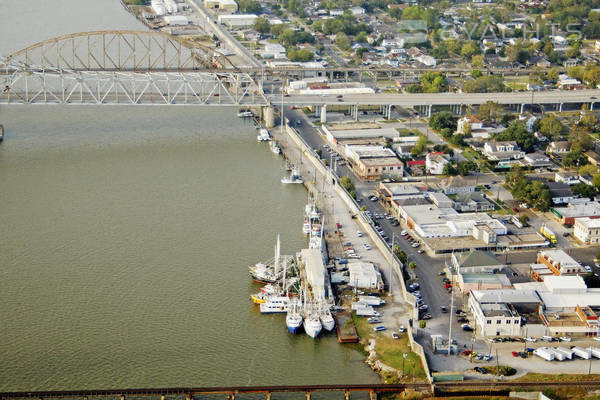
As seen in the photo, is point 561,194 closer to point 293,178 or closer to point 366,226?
point 366,226

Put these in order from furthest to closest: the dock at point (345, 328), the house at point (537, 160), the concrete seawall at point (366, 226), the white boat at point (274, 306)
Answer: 1. the house at point (537, 160)
2. the white boat at point (274, 306)
3. the dock at point (345, 328)
4. the concrete seawall at point (366, 226)

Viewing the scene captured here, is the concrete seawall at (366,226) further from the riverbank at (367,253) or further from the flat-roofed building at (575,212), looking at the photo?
the flat-roofed building at (575,212)

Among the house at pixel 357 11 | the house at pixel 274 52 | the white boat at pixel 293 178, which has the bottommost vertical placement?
the white boat at pixel 293 178

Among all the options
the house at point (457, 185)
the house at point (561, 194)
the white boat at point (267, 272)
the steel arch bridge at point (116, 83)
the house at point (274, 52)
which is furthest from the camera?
the house at point (274, 52)

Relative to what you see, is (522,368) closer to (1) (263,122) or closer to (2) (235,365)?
(2) (235,365)

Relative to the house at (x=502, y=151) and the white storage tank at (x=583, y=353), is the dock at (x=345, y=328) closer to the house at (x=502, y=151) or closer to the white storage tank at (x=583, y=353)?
the white storage tank at (x=583, y=353)

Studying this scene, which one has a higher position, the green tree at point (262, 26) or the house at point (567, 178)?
the green tree at point (262, 26)

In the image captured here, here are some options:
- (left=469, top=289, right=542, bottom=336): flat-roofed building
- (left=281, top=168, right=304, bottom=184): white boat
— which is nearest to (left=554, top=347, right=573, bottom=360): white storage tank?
(left=469, top=289, right=542, bottom=336): flat-roofed building

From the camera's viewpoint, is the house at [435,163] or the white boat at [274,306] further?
the house at [435,163]

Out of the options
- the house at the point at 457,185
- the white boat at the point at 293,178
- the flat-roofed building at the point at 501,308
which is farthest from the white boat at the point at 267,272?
the house at the point at 457,185

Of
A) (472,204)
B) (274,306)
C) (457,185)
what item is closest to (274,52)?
(457,185)
